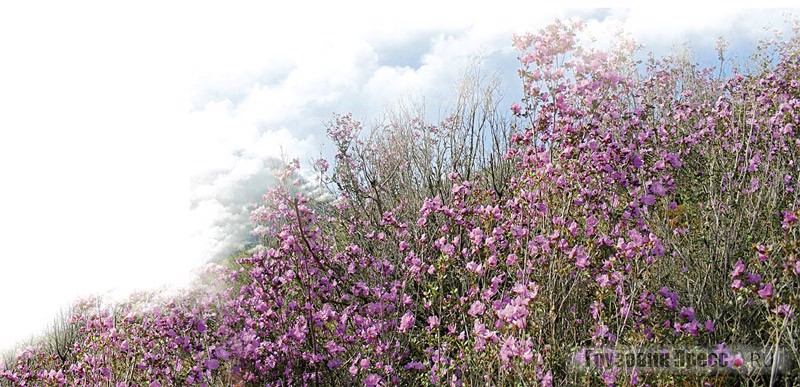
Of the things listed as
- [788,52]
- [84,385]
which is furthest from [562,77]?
[788,52]

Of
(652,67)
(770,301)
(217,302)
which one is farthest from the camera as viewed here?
(652,67)

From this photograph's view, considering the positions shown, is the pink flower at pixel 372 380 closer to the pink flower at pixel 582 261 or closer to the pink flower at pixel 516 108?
the pink flower at pixel 582 261

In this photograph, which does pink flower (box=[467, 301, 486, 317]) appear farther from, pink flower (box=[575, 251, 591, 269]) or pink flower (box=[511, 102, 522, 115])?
pink flower (box=[511, 102, 522, 115])

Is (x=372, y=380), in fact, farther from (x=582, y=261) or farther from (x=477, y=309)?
(x=582, y=261)

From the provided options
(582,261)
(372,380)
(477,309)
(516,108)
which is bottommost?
(372,380)

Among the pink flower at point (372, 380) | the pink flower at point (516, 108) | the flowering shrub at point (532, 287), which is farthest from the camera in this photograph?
the pink flower at point (516, 108)

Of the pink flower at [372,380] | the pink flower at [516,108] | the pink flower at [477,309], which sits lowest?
the pink flower at [372,380]

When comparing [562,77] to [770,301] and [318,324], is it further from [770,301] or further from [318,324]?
[318,324]

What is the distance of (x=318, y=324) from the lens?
388cm

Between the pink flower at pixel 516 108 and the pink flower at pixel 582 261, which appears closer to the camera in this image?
the pink flower at pixel 582 261

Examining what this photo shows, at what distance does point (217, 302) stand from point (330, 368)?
1.42 m

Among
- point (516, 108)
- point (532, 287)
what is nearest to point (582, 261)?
point (532, 287)

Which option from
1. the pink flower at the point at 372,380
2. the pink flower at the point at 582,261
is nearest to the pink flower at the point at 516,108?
the pink flower at the point at 582,261

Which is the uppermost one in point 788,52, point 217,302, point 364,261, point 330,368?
point 788,52
